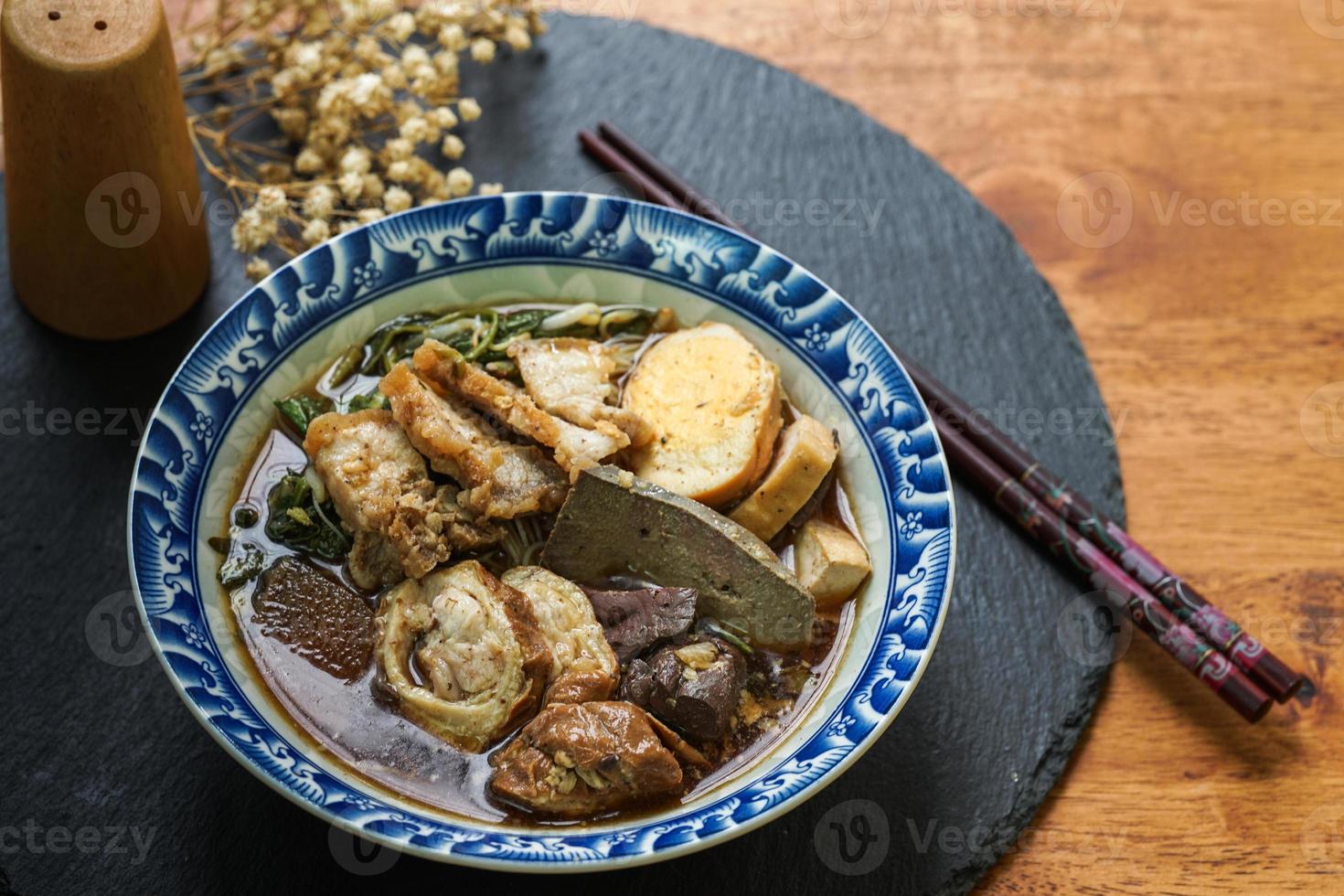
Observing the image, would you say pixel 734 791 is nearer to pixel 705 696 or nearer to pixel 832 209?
pixel 705 696

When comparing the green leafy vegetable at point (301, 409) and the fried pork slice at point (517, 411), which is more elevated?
the fried pork slice at point (517, 411)

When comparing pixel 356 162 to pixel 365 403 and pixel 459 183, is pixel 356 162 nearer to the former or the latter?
pixel 459 183

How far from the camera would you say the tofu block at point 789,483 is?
3564mm

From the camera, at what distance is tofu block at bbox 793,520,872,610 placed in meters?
3.46

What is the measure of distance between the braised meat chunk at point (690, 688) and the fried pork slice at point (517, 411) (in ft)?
1.93

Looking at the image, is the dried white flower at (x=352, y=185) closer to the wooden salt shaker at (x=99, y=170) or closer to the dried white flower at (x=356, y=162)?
the dried white flower at (x=356, y=162)

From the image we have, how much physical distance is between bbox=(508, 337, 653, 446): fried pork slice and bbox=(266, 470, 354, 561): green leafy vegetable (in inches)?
26.5

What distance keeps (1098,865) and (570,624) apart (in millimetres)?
1641

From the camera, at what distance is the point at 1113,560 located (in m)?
3.96

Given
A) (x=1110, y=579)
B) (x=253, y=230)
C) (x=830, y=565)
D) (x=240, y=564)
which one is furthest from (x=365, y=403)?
(x=1110, y=579)

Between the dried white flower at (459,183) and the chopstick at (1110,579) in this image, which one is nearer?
the chopstick at (1110,579)

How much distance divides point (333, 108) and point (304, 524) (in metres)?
1.72

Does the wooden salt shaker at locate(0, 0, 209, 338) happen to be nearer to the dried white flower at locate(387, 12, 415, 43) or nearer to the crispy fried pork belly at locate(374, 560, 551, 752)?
the dried white flower at locate(387, 12, 415, 43)

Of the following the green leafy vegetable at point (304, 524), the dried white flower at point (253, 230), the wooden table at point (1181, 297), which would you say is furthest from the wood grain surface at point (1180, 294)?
the dried white flower at point (253, 230)
